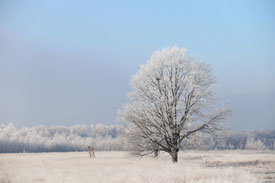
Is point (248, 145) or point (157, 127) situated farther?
point (248, 145)

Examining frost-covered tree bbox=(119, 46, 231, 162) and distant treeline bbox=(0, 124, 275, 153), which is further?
distant treeline bbox=(0, 124, 275, 153)

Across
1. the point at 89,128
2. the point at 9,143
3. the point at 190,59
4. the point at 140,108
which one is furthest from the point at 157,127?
the point at 89,128

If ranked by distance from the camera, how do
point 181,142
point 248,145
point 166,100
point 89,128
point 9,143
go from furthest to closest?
point 89,128 → point 248,145 → point 9,143 → point 181,142 → point 166,100

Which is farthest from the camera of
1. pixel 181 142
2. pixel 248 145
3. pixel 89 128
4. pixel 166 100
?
pixel 89 128

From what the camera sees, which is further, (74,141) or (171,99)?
(74,141)

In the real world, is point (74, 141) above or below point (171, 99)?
below

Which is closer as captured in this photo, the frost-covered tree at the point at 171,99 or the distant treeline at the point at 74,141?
the frost-covered tree at the point at 171,99

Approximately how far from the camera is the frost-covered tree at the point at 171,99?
25.5 m

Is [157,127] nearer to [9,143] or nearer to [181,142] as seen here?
[181,142]

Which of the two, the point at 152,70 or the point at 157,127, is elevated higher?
the point at 152,70

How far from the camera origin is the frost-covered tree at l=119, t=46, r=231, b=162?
25.5 metres

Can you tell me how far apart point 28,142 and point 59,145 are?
13689 millimetres

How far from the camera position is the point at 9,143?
127 m

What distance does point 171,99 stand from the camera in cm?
2503
